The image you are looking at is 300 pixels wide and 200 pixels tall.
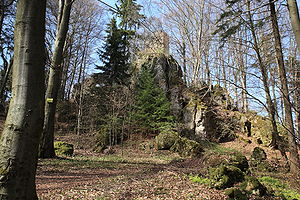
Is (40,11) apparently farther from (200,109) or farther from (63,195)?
(200,109)

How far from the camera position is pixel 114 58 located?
2181cm

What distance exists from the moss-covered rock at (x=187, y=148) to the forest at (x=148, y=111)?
0.08 metres

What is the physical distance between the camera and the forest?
8.33ft

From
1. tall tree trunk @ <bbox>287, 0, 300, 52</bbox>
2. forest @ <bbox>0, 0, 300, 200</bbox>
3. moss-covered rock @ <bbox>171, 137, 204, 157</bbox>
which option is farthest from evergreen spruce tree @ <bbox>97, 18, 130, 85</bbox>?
tall tree trunk @ <bbox>287, 0, 300, 52</bbox>

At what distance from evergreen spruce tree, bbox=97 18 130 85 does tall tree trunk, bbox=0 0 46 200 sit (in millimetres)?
18980

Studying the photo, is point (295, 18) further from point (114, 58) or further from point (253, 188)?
point (114, 58)

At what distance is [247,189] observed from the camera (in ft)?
17.4

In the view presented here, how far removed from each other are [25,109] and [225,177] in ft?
16.7

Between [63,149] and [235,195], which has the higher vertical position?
[63,149]

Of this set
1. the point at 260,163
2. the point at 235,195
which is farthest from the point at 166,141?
the point at 235,195

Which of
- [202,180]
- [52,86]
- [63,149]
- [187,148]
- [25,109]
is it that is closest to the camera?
[25,109]

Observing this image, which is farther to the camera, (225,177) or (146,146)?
(146,146)

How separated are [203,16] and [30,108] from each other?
19.2 meters

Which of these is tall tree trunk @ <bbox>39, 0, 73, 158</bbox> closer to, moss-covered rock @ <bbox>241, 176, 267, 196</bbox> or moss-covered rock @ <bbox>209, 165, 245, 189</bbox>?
moss-covered rock @ <bbox>209, 165, 245, 189</bbox>
